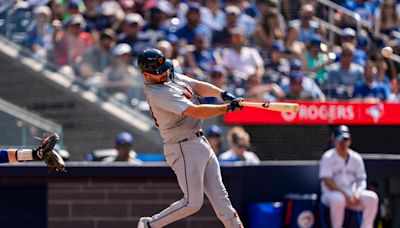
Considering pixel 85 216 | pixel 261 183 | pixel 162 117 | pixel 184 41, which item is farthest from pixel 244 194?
pixel 184 41

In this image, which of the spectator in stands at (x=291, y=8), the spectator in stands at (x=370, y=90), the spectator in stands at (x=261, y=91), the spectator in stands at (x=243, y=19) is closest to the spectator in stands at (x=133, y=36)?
the spectator in stands at (x=261, y=91)

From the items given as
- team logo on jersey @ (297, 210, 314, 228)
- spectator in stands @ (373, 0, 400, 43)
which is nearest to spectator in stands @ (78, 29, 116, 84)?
team logo on jersey @ (297, 210, 314, 228)

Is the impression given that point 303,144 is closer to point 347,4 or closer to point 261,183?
point 261,183

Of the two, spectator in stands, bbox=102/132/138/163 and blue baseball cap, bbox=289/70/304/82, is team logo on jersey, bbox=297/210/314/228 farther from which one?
blue baseball cap, bbox=289/70/304/82

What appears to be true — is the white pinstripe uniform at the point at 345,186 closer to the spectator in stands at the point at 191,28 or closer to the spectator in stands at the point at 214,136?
the spectator in stands at the point at 214,136

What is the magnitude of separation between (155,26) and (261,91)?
1988 mm

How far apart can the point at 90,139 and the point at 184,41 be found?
2183 mm

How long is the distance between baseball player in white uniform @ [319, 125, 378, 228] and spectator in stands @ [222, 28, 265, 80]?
105 inches

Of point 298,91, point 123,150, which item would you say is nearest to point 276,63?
point 298,91

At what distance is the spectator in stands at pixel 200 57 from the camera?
13.0 metres

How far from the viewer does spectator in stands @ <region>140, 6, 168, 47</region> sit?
1335cm

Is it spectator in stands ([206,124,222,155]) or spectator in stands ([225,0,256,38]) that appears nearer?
spectator in stands ([206,124,222,155])

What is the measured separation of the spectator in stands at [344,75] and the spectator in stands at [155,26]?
2.28 meters

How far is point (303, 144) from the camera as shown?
40.7 ft
